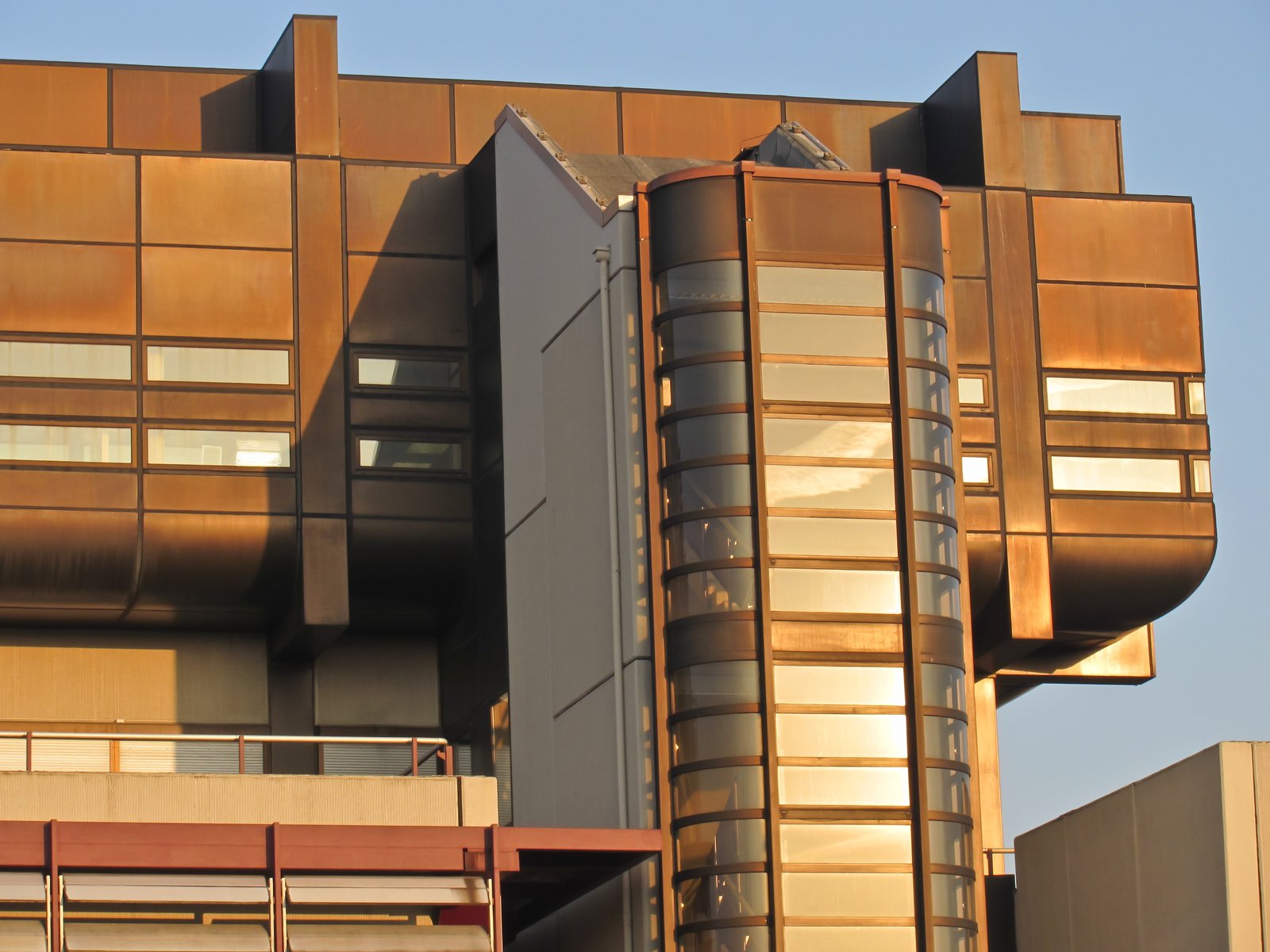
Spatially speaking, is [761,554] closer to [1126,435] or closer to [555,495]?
[555,495]

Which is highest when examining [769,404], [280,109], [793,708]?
[280,109]

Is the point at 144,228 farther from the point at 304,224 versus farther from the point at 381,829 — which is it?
the point at 381,829

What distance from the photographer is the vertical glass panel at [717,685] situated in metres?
32.6

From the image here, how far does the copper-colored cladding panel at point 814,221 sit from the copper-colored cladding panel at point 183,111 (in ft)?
41.1

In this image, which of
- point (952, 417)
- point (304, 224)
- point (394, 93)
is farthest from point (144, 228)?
point (952, 417)

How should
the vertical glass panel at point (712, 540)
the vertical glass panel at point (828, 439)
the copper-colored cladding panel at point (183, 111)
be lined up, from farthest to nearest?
the copper-colored cladding panel at point (183, 111) → the vertical glass panel at point (828, 439) → the vertical glass panel at point (712, 540)

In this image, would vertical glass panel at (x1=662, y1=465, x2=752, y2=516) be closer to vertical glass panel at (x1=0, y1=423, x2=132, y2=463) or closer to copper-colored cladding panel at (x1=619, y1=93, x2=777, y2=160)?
vertical glass panel at (x1=0, y1=423, x2=132, y2=463)

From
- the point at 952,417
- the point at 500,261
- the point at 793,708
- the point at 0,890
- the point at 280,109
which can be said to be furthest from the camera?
the point at 280,109

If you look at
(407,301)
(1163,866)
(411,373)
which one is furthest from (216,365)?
(1163,866)

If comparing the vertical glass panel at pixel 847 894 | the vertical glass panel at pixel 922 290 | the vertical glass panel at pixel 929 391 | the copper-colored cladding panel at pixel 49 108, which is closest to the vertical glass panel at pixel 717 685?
the vertical glass panel at pixel 847 894

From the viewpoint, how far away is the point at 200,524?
4075 centimetres

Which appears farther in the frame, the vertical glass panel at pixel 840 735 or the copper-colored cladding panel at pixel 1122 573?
the copper-colored cladding panel at pixel 1122 573

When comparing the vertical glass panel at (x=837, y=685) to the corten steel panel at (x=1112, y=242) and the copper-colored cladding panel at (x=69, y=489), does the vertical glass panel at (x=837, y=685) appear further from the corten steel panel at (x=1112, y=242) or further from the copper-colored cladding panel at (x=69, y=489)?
the copper-colored cladding panel at (x=69, y=489)

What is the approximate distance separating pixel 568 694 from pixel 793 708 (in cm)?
439
